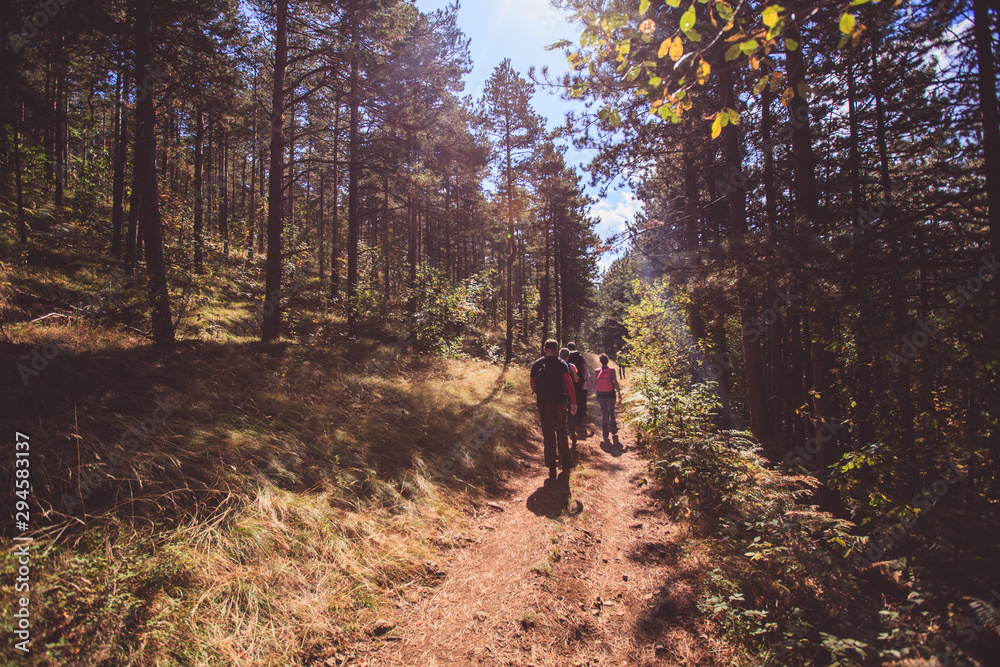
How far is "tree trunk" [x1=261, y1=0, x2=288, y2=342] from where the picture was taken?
9.82 metres

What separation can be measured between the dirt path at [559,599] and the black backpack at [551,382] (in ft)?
5.72

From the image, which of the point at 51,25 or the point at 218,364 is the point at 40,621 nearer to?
the point at 218,364

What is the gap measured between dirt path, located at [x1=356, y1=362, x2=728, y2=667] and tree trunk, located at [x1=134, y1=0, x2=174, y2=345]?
265 inches

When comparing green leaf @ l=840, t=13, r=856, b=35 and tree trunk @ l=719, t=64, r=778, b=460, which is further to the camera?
tree trunk @ l=719, t=64, r=778, b=460

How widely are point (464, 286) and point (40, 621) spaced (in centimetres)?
1411

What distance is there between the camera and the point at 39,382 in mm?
4590

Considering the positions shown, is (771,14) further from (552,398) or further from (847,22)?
(552,398)

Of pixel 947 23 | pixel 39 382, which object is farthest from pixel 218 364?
pixel 947 23

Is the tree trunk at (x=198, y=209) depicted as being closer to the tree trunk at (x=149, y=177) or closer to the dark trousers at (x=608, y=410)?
the tree trunk at (x=149, y=177)

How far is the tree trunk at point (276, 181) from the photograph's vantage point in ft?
32.2

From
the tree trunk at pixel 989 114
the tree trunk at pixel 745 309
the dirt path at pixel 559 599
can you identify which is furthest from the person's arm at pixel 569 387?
the tree trunk at pixel 989 114

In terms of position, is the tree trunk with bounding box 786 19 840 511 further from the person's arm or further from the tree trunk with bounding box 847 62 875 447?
the person's arm

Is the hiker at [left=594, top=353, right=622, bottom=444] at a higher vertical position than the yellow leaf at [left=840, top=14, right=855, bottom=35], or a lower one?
lower

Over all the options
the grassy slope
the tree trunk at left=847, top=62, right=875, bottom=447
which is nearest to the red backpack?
the grassy slope
